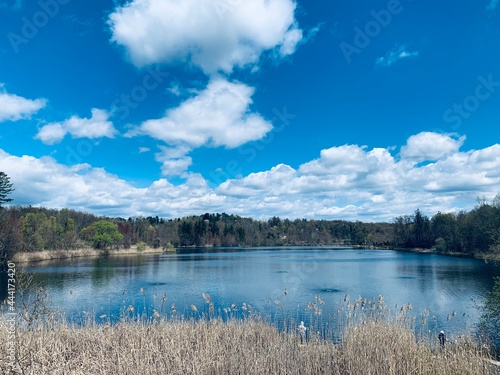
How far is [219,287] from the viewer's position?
2741 cm

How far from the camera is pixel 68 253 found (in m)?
59.8

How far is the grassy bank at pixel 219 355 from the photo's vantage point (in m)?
6.49

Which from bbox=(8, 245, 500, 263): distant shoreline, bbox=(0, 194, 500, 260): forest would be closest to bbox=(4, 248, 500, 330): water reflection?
bbox=(0, 194, 500, 260): forest

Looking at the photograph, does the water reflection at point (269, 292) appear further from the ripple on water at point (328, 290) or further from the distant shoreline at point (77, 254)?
the distant shoreline at point (77, 254)

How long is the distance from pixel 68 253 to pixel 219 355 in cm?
6095

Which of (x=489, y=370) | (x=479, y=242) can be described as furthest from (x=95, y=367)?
(x=479, y=242)

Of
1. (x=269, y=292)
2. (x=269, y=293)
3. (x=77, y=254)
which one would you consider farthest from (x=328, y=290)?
(x=77, y=254)

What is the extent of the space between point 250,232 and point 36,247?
100053 millimetres

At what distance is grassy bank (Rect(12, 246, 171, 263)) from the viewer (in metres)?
47.4

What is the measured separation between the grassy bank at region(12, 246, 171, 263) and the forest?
3.66 feet

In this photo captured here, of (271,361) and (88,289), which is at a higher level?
(271,361)

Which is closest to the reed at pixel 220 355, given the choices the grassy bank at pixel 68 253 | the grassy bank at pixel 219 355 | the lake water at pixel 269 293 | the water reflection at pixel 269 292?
the grassy bank at pixel 219 355

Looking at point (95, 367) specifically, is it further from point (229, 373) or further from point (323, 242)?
point (323, 242)

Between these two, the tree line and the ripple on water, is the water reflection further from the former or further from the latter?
the tree line
